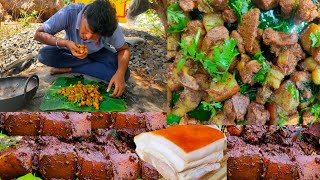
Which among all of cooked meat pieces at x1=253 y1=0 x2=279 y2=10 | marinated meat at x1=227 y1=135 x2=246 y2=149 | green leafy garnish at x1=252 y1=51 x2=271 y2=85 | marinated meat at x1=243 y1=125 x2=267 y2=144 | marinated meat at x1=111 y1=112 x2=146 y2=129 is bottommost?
marinated meat at x1=227 y1=135 x2=246 y2=149

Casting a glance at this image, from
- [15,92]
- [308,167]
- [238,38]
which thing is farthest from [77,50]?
[308,167]

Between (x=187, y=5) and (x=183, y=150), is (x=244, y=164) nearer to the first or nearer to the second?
(x=183, y=150)

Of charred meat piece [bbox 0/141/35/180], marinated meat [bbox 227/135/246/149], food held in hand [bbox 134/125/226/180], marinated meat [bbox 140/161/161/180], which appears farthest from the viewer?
marinated meat [bbox 227/135/246/149]

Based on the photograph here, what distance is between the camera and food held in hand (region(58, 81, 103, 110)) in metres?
2.21

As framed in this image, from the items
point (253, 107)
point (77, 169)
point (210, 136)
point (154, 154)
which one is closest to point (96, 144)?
point (77, 169)

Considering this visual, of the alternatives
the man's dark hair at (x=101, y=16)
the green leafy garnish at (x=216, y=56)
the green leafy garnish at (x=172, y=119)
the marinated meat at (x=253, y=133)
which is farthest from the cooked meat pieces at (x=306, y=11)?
the man's dark hair at (x=101, y=16)

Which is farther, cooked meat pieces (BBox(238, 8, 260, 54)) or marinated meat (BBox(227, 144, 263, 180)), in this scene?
marinated meat (BBox(227, 144, 263, 180))

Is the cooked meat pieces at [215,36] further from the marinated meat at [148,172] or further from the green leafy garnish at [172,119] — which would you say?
the marinated meat at [148,172]

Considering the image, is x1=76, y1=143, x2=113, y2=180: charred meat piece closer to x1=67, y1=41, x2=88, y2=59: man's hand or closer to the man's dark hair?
x1=67, y1=41, x2=88, y2=59: man's hand

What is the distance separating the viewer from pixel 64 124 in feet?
7.29

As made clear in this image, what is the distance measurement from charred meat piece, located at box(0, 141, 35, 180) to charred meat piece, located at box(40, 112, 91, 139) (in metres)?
0.14

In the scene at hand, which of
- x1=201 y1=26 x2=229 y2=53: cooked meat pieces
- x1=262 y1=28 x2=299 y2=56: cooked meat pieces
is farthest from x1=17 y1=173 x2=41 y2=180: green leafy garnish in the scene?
x1=262 y1=28 x2=299 y2=56: cooked meat pieces

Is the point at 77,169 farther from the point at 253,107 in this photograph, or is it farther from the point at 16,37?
the point at 253,107

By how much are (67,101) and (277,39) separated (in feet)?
2.97
